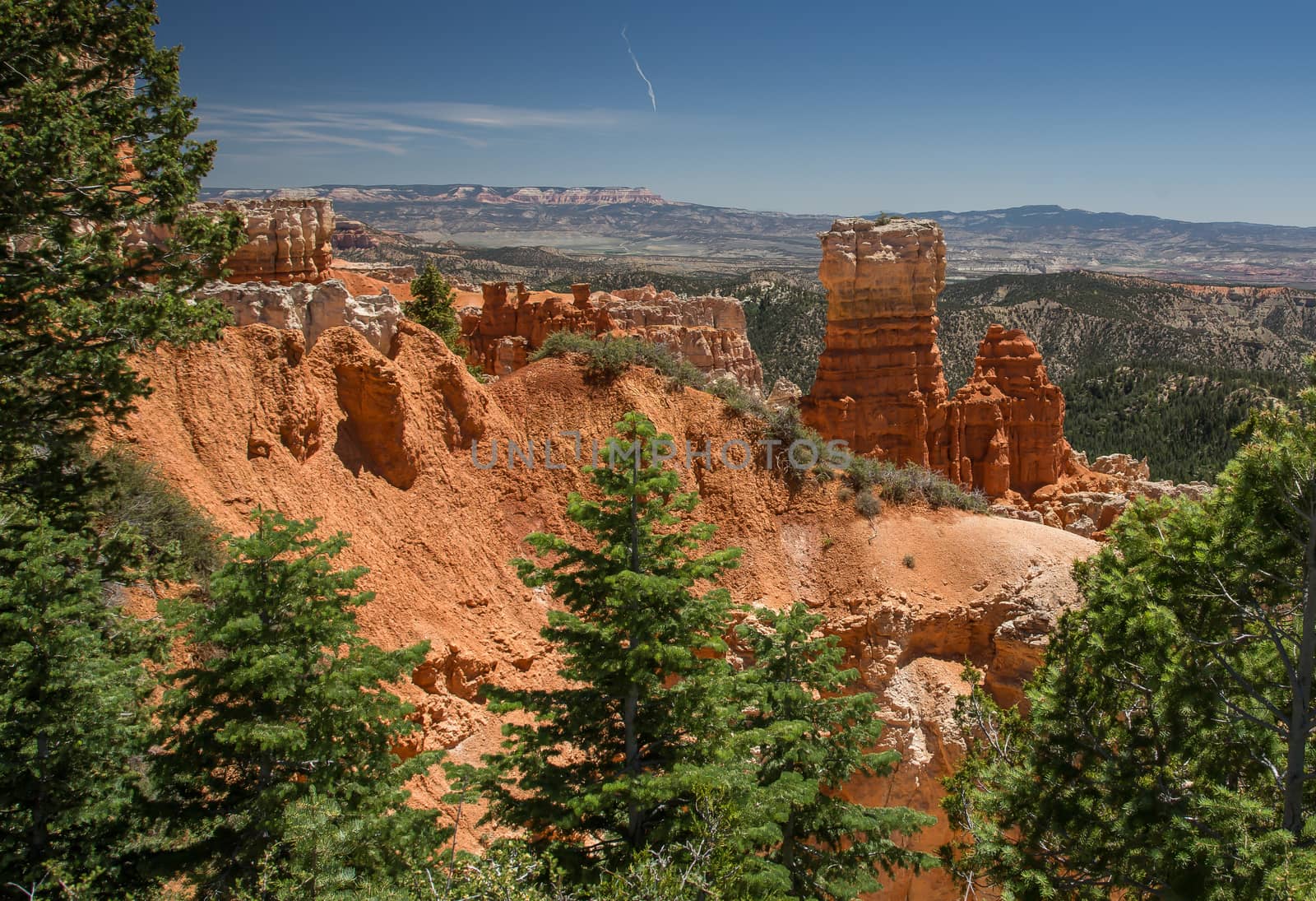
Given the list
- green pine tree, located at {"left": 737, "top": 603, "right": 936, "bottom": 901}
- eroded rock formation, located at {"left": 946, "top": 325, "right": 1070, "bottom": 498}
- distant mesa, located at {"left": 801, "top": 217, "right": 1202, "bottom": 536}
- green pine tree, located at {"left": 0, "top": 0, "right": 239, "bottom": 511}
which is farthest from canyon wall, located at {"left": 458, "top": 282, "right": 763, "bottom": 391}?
green pine tree, located at {"left": 737, "top": 603, "right": 936, "bottom": 901}

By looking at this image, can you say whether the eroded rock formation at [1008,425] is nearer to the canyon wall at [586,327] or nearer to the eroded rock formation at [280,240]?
the canyon wall at [586,327]

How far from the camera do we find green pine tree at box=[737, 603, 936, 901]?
10984 mm

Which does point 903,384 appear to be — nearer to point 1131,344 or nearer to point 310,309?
point 310,309

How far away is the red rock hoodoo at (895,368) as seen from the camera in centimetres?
3428

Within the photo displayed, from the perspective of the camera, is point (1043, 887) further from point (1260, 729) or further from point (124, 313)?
point (124, 313)

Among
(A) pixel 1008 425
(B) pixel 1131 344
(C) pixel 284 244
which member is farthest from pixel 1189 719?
(B) pixel 1131 344

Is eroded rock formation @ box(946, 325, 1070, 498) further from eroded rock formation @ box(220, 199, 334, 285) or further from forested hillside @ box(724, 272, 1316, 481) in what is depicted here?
eroded rock formation @ box(220, 199, 334, 285)

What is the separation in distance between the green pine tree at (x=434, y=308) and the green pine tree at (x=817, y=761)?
24084 mm

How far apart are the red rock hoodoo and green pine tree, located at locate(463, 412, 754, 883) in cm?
2437

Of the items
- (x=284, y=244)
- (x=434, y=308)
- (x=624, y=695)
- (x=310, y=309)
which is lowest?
(x=624, y=695)

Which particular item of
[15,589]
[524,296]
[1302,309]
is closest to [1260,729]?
[15,589]

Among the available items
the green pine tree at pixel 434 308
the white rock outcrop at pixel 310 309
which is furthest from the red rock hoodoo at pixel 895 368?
the white rock outcrop at pixel 310 309

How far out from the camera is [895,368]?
115 feet

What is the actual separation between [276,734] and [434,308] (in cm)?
2967
